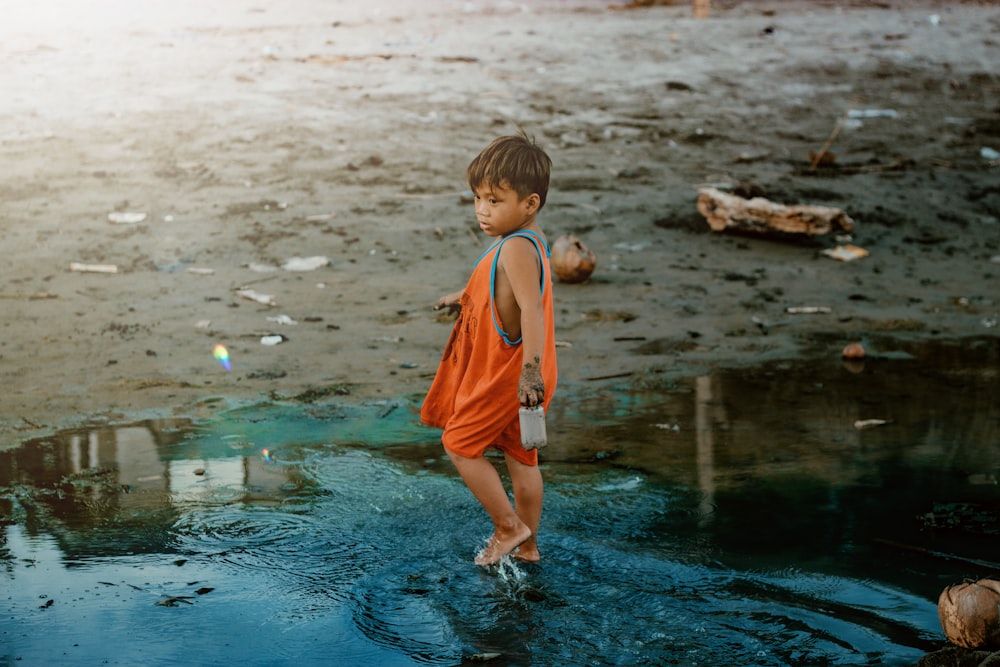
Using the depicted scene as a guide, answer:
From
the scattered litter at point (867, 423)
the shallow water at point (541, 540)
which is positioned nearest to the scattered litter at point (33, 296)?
the shallow water at point (541, 540)

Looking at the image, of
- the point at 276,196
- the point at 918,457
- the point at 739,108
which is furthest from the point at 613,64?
the point at 918,457

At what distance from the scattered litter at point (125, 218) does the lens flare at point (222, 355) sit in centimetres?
239

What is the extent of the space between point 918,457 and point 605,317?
89.9 inches

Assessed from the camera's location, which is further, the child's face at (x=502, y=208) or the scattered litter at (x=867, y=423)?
the scattered litter at (x=867, y=423)

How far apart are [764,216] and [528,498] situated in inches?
190

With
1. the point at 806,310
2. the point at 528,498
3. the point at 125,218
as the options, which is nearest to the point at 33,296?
the point at 125,218

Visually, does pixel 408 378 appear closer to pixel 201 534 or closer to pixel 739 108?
pixel 201 534

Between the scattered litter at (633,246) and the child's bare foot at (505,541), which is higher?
the scattered litter at (633,246)

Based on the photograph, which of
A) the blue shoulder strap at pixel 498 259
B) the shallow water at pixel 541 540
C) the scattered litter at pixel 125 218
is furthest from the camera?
the scattered litter at pixel 125 218

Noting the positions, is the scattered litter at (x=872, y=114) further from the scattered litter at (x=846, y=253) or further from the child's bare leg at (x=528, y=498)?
the child's bare leg at (x=528, y=498)

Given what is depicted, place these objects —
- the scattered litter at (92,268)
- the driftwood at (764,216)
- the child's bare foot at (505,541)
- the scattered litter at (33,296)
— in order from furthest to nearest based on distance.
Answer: the driftwood at (764,216), the scattered litter at (92,268), the scattered litter at (33,296), the child's bare foot at (505,541)

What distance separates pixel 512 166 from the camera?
305 cm

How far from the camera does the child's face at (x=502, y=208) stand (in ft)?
10.2

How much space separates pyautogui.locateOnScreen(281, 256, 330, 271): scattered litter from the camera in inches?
269
